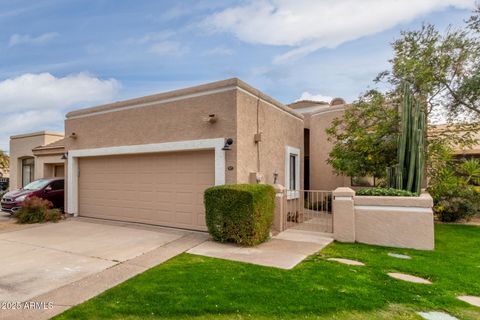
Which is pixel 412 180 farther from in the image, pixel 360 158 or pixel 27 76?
pixel 27 76

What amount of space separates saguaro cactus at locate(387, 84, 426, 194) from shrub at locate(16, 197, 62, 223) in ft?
37.8

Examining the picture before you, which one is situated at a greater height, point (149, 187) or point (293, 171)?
point (293, 171)

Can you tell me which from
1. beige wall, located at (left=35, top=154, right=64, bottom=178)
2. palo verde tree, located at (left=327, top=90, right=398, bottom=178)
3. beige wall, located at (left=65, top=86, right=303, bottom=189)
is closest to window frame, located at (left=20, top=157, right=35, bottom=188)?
beige wall, located at (left=35, top=154, right=64, bottom=178)

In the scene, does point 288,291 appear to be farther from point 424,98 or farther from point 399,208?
point 424,98

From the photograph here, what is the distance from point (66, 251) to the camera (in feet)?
22.3

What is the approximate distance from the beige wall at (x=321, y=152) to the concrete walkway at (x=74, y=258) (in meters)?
7.75

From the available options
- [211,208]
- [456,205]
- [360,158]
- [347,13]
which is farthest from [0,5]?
[456,205]

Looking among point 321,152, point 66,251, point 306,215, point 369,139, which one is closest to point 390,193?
point 369,139

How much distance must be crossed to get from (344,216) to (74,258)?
6.29 metres

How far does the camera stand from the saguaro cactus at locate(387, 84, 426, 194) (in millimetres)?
8703

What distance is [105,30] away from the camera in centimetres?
1041

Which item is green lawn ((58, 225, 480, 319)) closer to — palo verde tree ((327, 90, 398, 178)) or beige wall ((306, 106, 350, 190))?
palo verde tree ((327, 90, 398, 178))

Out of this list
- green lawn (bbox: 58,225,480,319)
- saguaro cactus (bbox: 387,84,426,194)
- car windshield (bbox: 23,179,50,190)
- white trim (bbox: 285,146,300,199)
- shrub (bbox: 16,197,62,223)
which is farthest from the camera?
car windshield (bbox: 23,179,50,190)

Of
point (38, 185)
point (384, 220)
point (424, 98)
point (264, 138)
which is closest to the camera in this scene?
point (384, 220)
